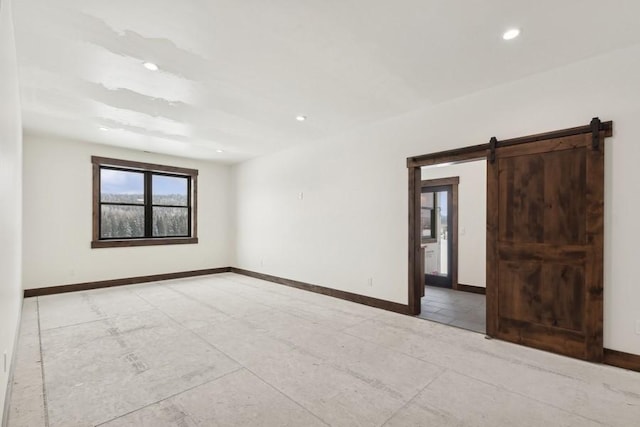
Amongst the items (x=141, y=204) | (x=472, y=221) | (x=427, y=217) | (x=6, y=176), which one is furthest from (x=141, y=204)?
(x=472, y=221)

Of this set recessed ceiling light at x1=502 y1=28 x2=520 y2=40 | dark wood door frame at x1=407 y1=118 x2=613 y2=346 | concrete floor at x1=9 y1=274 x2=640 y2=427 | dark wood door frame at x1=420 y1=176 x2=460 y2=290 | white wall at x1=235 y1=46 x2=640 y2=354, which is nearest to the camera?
concrete floor at x1=9 y1=274 x2=640 y2=427

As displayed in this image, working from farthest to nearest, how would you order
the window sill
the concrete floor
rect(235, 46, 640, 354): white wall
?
the window sill < rect(235, 46, 640, 354): white wall < the concrete floor

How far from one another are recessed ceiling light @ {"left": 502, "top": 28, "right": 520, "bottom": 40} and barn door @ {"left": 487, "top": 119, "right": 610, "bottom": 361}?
42.7 inches

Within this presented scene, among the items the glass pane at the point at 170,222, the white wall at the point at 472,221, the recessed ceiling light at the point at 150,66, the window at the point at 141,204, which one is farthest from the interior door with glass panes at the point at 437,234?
the glass pane at the point at 170,222

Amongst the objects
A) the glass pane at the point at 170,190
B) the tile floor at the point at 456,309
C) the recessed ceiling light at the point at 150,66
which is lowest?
the tile floor at the point at 456,309

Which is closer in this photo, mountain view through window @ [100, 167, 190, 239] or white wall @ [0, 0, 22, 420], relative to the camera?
white wall @ [0, 0, 22, 420]

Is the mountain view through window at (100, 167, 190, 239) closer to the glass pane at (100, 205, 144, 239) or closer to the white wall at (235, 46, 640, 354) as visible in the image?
the glass pane at (100, 205, 144, 239)

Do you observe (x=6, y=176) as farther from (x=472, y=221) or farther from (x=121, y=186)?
(x=472, y=221)

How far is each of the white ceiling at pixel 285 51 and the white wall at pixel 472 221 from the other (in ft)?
7.41

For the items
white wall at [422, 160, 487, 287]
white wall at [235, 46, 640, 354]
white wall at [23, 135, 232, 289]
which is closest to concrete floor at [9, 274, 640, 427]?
white wall at [235, 46, 640, 354]

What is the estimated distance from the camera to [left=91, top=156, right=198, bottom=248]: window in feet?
19.8

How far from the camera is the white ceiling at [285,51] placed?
2209 mm

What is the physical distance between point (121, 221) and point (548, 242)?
7050 millimetres

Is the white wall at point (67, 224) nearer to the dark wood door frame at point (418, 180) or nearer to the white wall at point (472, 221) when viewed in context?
the dark wood door frame at point (418, 180)
